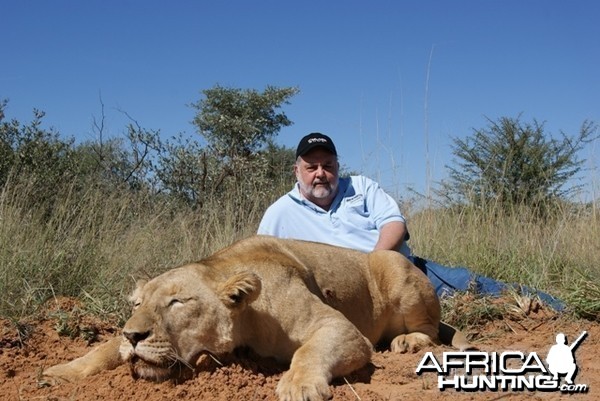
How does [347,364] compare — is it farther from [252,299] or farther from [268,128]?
[268,128]

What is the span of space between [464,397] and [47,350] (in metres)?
2.75

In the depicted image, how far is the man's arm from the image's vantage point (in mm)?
6238

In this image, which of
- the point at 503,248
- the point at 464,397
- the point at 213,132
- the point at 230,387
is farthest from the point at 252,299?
the point at 213,132

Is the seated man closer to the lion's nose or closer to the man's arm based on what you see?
the man's arm

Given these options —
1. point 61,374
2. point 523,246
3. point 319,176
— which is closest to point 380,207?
point 319,176

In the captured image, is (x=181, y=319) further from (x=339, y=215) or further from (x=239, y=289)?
(x=339, y=215)

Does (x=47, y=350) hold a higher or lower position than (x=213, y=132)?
lower

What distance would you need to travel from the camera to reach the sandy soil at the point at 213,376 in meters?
3.81

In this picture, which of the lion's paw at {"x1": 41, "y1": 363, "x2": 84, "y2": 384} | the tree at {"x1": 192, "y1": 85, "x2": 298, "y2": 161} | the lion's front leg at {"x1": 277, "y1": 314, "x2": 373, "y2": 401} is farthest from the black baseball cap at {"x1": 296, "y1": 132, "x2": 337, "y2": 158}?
the tree at {"x1": 192, "y1": 85, "x2": 298, "y2": 161}

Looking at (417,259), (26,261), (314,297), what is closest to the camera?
(314,297)

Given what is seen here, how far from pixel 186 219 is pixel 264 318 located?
5.02 meters

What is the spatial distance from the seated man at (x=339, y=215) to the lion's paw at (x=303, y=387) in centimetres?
270

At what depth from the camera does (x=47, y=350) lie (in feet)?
16.6

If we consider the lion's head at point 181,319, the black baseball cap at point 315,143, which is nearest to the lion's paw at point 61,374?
the lion's head at point 181,319
